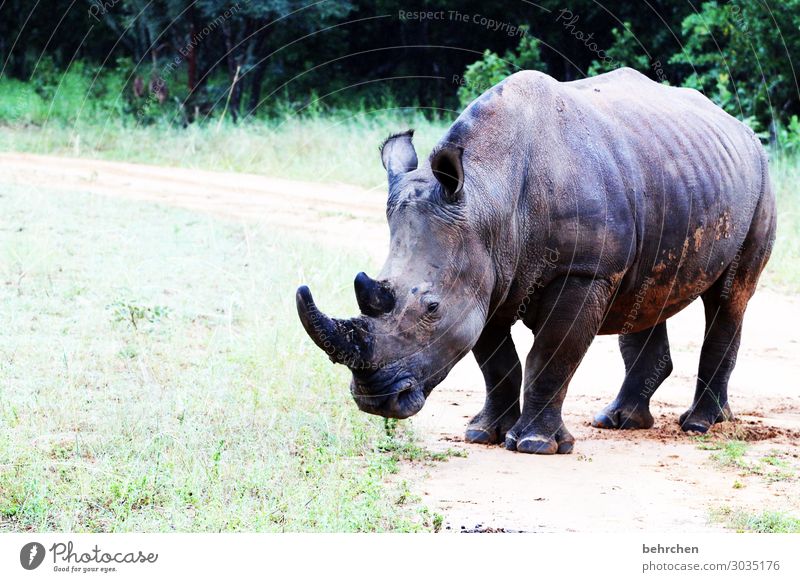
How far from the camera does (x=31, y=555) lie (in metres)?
5.24

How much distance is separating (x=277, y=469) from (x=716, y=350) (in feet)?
11.9

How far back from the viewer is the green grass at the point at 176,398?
19.7ft

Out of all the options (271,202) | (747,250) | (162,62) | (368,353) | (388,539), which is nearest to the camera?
(388,539)

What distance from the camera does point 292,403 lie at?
808 centimetres

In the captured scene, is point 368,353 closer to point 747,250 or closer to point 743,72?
point 747,250

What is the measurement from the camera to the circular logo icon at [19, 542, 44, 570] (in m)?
5.18

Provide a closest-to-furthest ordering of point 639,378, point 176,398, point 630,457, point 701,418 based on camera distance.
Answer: point 630,457 → point 176,398 → point 701,418 → point 639,378

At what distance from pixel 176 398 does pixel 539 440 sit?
2363mm

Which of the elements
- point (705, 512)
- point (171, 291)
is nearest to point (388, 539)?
point (705, 512)
